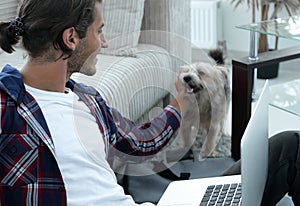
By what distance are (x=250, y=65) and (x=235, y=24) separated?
2.00 m

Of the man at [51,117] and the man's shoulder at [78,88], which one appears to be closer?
the man at [51,117]

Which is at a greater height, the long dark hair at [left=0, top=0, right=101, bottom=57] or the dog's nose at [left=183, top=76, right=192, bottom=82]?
the long dark hair at [left=0, top=0, right=101, bottom=57]

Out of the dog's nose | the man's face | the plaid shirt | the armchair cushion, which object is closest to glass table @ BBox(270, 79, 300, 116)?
the dog's nose

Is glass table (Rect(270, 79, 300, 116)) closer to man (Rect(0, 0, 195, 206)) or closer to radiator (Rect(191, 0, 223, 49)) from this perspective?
man (Rect(0, 0, 195, 206))

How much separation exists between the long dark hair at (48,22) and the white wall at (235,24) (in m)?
2.83

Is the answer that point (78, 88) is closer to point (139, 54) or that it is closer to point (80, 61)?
point (80, 61)

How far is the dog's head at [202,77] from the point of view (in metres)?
1.65

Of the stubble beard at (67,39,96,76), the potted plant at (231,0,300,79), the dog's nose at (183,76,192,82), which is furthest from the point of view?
the potted plant at (231,0,300,79)

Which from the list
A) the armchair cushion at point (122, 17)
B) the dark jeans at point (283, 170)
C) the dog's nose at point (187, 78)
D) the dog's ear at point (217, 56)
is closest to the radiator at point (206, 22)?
the dog's ear at point (217, 56)

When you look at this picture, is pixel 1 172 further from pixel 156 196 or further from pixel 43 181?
pixel 156 196

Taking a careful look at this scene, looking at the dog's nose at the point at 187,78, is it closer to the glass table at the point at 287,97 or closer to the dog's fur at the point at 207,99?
the dog's fur at the point at 207,99

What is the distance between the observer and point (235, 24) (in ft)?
12.9

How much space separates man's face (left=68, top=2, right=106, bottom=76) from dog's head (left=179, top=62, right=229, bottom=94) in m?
0.43

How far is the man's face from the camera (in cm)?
113
